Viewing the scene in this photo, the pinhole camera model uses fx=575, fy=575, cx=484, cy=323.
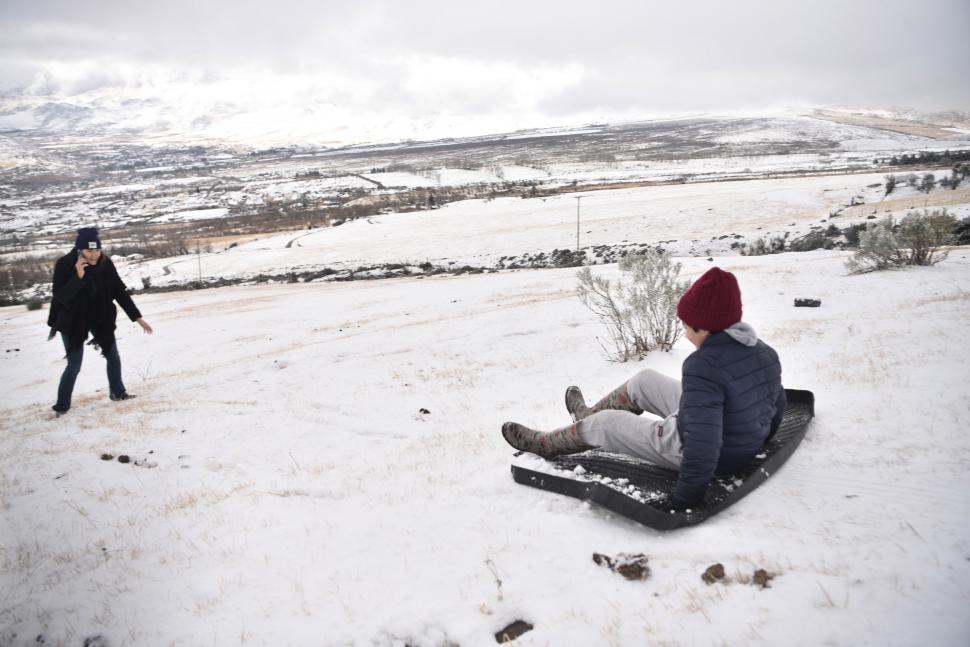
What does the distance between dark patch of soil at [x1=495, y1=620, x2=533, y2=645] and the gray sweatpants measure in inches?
54.9

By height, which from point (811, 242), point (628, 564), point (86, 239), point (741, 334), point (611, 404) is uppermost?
point (86, 239)

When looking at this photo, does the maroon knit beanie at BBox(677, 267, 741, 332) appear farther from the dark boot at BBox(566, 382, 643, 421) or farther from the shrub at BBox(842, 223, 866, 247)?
the shrub at BBox(842, 223, 866, 247)

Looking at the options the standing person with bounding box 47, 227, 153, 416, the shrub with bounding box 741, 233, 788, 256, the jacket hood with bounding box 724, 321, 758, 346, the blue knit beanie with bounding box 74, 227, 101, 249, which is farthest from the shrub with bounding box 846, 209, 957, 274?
the blue knit beanie with bounding box 74, 227, 101, 249

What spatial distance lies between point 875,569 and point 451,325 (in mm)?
9803

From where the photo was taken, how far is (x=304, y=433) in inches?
250

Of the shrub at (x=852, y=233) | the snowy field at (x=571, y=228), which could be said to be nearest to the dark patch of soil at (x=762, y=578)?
the shrub at (x=852, y=233)

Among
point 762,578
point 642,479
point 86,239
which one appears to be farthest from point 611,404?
point 86,239

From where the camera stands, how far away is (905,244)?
1125cm

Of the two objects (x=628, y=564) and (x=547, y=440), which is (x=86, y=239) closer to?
(x=547, y=440)

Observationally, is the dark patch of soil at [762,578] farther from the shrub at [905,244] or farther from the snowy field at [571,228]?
the snowy field at [571,228]

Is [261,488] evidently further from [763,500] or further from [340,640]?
[763,500]

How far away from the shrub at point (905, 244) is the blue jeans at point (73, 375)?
43.2 feet

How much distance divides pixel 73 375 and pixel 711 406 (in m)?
7.78

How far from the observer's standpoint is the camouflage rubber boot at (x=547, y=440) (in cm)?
407
